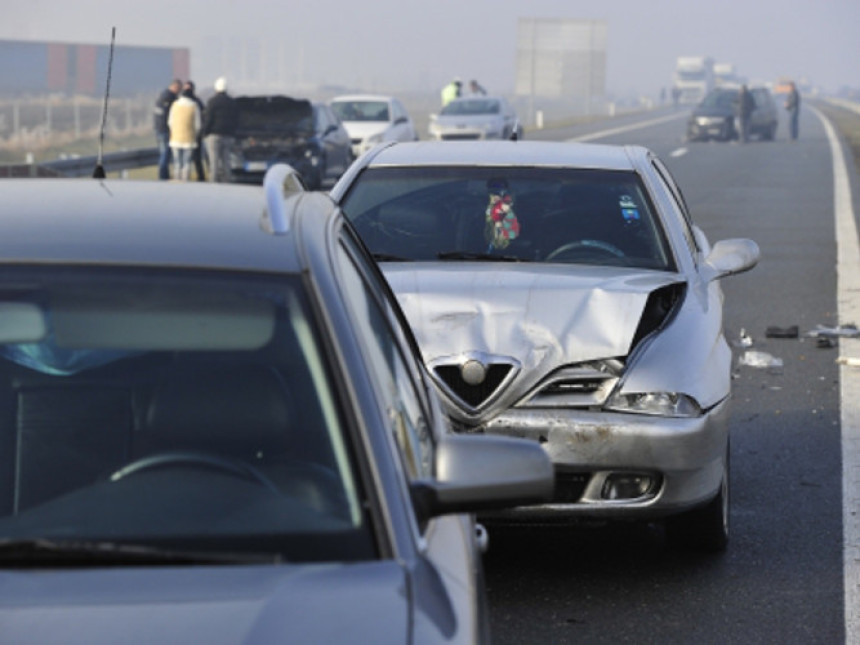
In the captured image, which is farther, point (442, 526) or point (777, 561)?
point (777, 561)

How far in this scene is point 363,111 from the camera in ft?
129

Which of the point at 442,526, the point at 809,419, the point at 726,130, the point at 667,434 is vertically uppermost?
the point at 442,526

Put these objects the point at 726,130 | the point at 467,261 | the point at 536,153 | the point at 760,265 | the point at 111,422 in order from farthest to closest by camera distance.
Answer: the point at 726,130 < the point at 760,265 < the point at 536,153 < the point at 467,261 < the point at 111,422

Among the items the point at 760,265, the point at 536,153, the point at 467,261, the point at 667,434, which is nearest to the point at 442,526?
the point at 667,434

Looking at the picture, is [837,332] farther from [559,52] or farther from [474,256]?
[559,52]

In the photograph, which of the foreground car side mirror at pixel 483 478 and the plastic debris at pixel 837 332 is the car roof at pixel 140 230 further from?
the plastic debris at pixel 837 332

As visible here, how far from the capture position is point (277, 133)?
2880 centimetres

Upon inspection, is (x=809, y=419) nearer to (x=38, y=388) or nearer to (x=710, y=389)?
(x=710, y=389)

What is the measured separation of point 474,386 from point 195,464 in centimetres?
307

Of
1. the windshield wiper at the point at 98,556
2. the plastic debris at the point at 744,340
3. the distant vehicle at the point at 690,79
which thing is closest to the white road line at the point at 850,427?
the plastic debris at the point at 744,340

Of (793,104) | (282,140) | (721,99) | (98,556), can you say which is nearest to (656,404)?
(98,556)

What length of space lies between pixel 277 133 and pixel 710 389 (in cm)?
2266

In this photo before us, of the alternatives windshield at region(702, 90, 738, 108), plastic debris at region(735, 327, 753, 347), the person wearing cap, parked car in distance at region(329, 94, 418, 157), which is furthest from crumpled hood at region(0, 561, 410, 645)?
windshield at region(702, 90, 738, 108)

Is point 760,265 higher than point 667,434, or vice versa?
point 667,434
